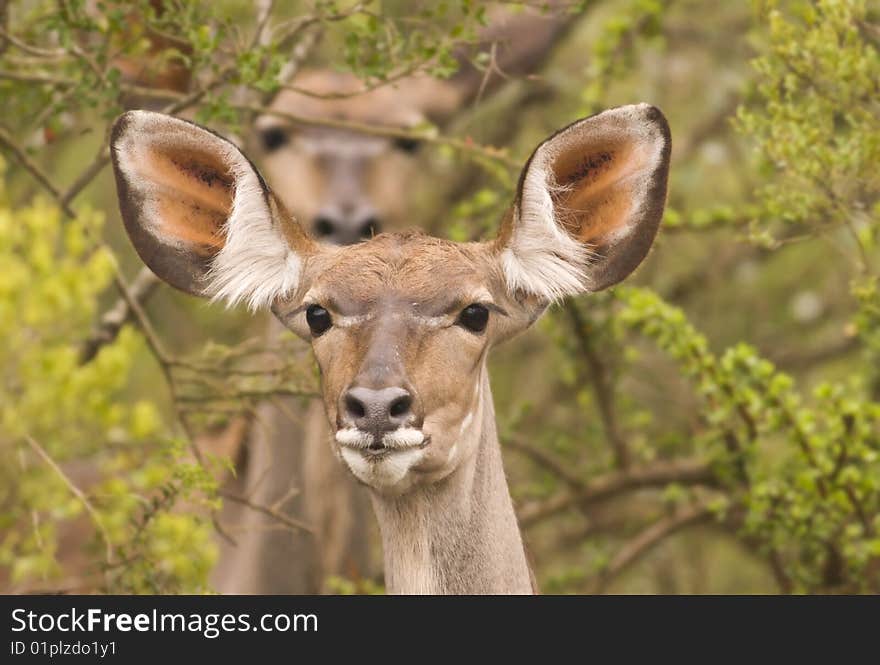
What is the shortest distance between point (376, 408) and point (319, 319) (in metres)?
0.67

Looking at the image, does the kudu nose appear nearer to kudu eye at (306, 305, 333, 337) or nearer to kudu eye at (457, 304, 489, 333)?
kudu eye at (306, 305, 333, 337)

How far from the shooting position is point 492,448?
5484 millimetres

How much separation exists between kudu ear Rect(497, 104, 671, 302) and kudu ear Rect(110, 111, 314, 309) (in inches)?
32.0

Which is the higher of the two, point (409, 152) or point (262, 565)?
point (409, 152)

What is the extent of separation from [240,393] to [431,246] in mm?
1435

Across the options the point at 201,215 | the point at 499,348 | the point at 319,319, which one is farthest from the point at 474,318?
the point at 499,348

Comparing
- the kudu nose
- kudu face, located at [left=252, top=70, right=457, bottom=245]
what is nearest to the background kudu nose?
the kudu nose

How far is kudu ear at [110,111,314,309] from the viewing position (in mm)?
5301

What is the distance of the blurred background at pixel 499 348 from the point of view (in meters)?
5.95

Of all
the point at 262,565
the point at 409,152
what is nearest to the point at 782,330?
the point at 409,152

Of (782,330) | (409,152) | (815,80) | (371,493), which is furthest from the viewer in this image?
(782,330)

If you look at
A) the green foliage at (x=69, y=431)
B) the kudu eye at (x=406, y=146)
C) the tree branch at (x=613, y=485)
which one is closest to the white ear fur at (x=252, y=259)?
the green foliage at (x=69, y=431)
